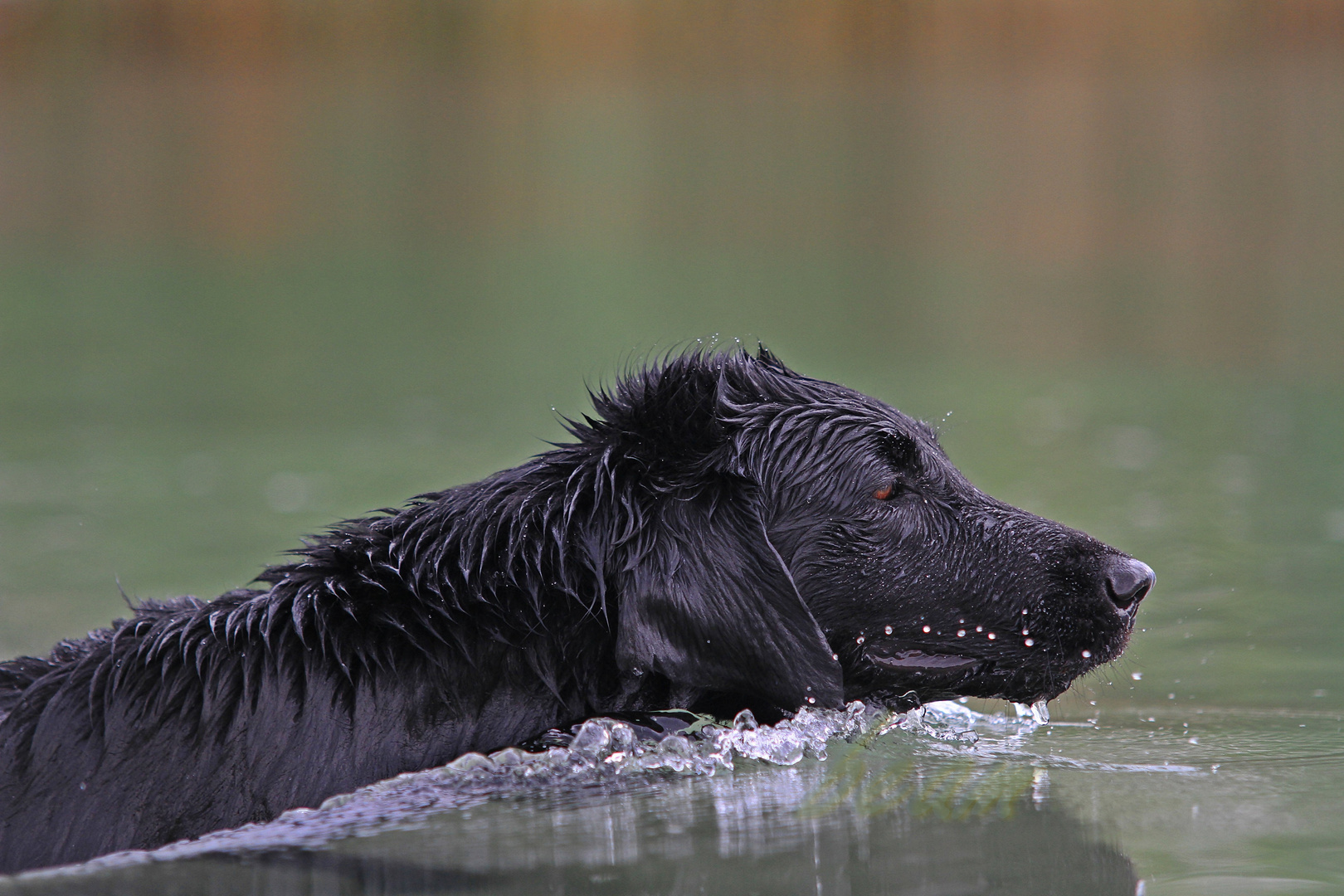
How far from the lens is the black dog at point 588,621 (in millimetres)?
3225

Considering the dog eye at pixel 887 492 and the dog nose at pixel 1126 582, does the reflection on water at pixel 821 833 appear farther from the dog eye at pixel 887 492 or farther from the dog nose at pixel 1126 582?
the dog eye at pixel 887 492

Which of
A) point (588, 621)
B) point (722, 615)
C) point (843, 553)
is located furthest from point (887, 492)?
point (588, 621)

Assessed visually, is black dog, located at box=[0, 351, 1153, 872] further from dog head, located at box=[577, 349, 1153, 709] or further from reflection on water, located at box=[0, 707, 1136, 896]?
reflection on water, located at box=[0, 707, 1136, 896]

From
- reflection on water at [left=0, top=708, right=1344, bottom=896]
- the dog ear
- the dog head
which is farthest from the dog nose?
the dog ear

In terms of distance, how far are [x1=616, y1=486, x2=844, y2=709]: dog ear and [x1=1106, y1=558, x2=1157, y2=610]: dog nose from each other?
83cm

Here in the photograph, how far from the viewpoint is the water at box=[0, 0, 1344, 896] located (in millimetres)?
3432

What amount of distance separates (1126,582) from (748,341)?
10.9 meters

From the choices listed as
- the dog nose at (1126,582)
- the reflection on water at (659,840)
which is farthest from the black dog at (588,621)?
the reflection on water at (659,840)

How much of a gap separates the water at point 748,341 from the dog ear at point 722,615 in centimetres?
33

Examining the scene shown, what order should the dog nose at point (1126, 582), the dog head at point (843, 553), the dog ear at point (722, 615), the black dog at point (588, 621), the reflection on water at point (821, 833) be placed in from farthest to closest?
the dog nose at point (1126, 582), the dog head at point (843, 553), the dog ear at point (722, 615), the black dog at point (588, 621), the reflection on water at point (821, 833)

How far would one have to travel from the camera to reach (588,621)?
3398 millimetres

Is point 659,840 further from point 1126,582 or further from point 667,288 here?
point 667,288

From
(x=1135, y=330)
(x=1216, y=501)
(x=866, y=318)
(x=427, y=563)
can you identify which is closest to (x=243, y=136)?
(x=866, y=318)

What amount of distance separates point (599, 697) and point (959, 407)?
334 inches
